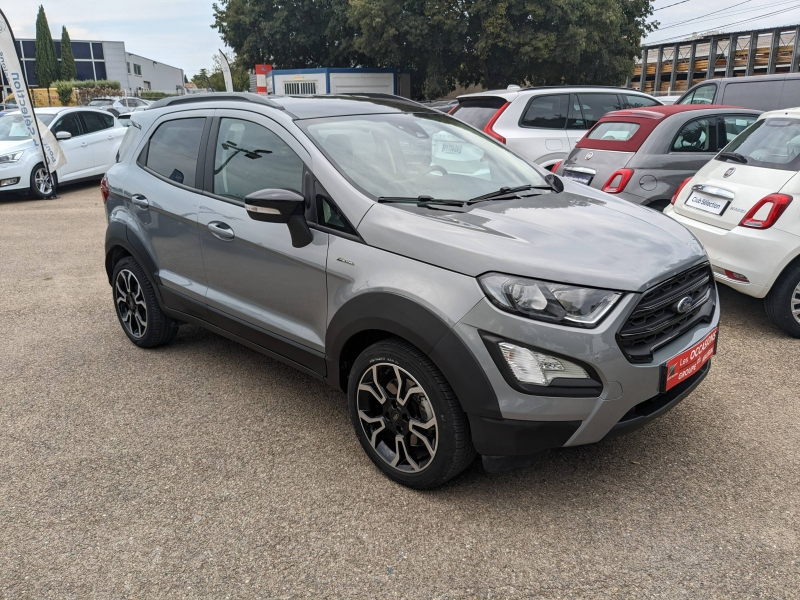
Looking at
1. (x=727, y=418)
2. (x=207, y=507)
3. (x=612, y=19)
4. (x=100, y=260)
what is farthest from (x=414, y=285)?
(x=612, y=19)

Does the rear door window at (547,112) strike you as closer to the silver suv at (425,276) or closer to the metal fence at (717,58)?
the silver suv at (425,276)

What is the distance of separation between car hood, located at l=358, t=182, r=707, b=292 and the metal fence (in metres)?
38.2

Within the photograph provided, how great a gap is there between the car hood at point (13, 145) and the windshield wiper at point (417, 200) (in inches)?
431

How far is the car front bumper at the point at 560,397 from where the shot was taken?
2.49 meters

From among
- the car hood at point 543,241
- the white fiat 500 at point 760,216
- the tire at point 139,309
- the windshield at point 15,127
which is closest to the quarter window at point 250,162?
the car hood at point 543,241

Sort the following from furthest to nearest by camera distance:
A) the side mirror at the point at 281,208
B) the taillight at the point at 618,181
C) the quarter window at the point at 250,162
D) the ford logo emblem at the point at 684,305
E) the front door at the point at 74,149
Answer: the front door at the point at 74,149 → the taillight at the point at 618,181 → the quarter window at the point at 250,162 → the side mirror at the point at 281,208 → the ford logo emblem at the point at 684,305

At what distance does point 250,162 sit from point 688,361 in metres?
2.42

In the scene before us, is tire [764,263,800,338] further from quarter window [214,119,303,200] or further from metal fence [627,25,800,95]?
metal fence [627,25,800,95]

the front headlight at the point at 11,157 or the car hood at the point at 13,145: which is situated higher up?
the car hood at the point at 13,145

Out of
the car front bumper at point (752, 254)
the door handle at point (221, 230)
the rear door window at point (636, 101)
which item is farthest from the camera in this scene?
the rear door window at point (636, 101)

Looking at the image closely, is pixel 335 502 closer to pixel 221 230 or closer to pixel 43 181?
pixel 221 230

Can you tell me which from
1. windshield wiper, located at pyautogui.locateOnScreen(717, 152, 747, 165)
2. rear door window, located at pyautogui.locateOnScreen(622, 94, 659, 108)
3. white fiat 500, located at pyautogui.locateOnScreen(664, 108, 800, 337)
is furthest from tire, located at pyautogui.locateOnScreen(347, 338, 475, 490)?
rear door window, located at pyautogui.locateOnScreen(622, 94, 659, 108)

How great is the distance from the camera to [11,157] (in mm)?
11539

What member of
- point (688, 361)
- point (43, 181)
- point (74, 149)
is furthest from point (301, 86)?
point (688, 361)
